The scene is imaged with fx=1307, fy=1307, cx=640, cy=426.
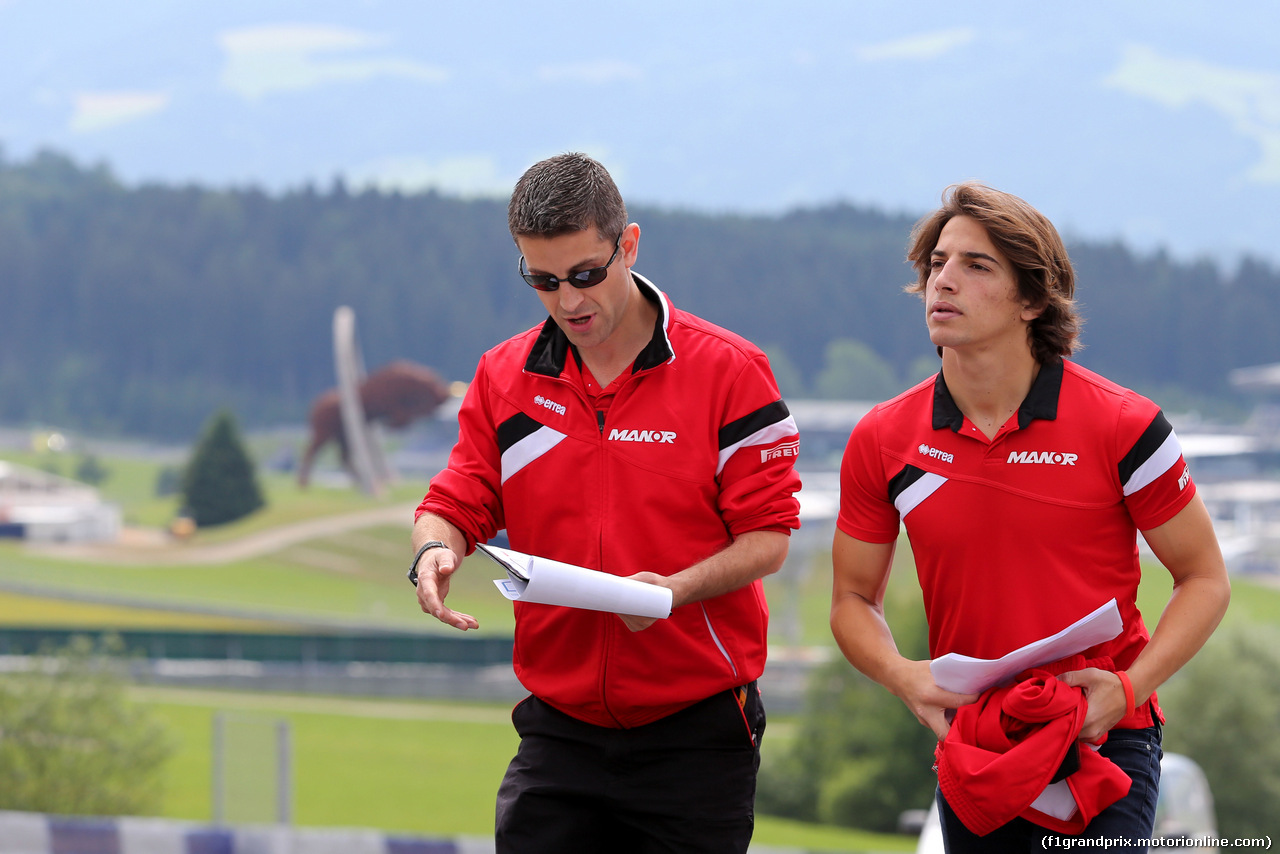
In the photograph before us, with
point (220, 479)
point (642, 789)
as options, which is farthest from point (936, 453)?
point (220, 479)

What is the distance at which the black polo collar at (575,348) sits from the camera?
3.70m

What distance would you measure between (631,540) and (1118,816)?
1.42 m

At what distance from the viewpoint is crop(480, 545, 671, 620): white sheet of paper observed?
10.6ft

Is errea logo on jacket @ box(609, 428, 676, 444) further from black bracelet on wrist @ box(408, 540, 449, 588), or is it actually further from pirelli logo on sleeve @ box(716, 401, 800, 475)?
black bracelet on wrist @ box(408, 540, 449, 588)

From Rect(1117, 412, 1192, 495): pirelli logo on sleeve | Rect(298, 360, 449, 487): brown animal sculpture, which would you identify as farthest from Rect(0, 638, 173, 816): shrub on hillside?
Rect(1117, 412, 1192, 495): pirelli logo on sleeve

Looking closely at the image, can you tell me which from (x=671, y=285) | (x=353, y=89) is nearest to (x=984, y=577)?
(x=671, y=285)

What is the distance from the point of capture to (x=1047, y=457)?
3342mm

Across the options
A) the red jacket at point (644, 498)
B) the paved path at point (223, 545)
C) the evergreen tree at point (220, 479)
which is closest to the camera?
the red jacket at point (644, 498)

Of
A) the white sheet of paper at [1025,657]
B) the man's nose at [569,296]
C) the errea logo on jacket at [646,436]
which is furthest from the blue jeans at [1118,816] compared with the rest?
the man's nose at [569,296]

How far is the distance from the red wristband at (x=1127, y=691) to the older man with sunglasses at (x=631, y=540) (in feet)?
3.01

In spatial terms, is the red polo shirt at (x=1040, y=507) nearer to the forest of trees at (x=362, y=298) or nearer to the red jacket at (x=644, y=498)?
the red jacket at (x=644, y=498)

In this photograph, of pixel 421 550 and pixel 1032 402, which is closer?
pixel 1032 402

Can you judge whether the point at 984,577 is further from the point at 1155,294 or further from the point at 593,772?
the point at 1155,294

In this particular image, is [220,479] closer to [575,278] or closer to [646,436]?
[646,436]
